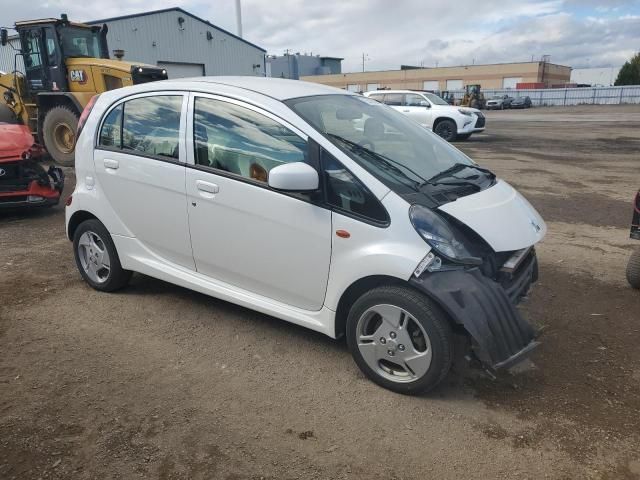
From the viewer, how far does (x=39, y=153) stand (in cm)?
717

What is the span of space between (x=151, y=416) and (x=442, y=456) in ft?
5.30

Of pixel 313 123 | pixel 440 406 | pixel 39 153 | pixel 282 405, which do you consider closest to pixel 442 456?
pixel 440 406

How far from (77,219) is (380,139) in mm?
2786

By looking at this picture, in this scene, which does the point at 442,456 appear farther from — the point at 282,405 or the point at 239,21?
the point at 239,21

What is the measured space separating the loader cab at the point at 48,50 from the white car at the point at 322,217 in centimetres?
849

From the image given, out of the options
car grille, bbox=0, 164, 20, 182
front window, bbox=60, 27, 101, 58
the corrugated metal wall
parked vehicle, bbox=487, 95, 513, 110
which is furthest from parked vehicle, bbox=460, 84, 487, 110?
car grille, bbox=0, 164, 20, 182

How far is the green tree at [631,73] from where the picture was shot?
67.3 meters

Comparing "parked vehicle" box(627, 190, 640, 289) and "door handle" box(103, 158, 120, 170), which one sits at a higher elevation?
"door handle" box(103, 158, 120, 170)

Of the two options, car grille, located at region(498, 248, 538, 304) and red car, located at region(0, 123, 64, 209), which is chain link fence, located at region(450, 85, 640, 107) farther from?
car grille, located at region(498, 248, 538, 304)

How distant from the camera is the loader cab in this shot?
11125mm

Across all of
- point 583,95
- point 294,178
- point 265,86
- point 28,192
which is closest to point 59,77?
point 28,192

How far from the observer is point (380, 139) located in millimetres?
3605

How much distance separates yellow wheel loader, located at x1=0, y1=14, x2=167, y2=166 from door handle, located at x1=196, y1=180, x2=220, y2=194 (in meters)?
8.63

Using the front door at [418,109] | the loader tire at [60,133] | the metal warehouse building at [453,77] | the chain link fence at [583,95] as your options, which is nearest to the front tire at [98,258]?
the loader tire at [60,133]
